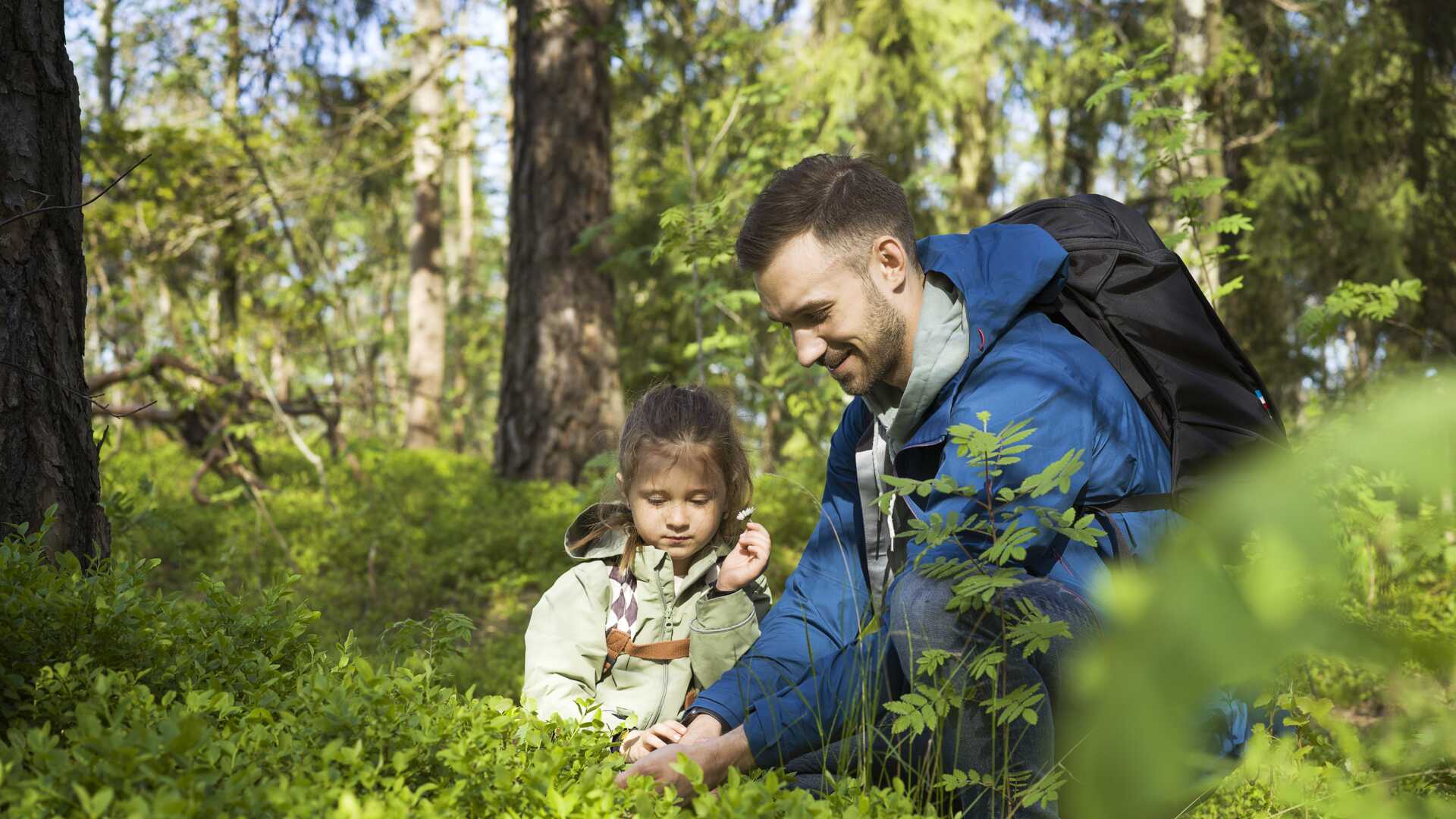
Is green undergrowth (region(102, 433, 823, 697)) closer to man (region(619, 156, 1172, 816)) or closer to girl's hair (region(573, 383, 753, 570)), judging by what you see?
girl's hair (region(573, 383, 753, 570))

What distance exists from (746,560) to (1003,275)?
107 centimetres

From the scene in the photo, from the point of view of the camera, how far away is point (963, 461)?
7.94 ft

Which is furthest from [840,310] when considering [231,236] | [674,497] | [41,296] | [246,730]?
[231,236]

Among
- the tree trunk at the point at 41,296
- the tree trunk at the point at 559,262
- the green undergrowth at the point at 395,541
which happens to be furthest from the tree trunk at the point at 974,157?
the tree trunk at the point at 41,296

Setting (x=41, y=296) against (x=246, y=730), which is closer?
(x=246, y=730)

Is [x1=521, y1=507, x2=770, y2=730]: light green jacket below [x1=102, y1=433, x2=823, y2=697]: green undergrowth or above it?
above

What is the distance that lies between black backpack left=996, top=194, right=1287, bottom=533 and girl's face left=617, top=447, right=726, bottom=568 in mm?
1110

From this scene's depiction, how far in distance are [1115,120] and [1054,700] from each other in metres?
13.3

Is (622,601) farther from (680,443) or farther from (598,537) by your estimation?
(680,443)

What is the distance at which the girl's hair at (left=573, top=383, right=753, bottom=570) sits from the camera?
3.21 meters

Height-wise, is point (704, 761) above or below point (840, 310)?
below

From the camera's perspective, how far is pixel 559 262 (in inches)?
332

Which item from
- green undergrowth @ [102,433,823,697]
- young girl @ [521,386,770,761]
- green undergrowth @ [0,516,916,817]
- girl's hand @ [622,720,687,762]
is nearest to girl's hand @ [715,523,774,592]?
young girl @ [521,386,770,761]

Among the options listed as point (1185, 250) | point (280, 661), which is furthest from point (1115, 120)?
point (280, 661)
